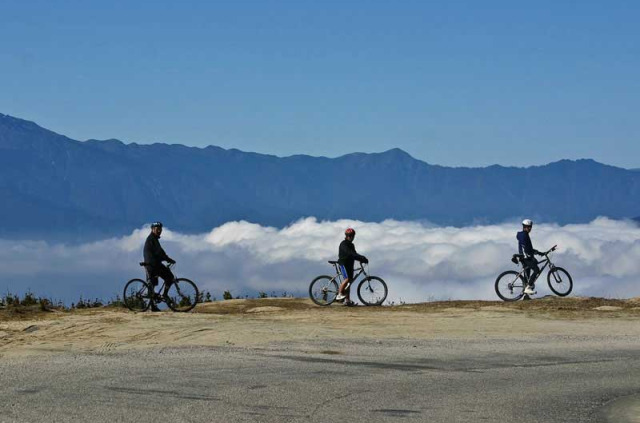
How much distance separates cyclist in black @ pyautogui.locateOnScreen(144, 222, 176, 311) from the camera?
85.0ft

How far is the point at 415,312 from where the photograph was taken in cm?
2714

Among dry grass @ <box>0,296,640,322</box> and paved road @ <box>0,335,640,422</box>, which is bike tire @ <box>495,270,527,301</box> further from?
paved road @ <box>0,335,640,422</box>

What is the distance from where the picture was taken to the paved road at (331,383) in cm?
1284

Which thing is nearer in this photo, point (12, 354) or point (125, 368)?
point (125, 368)

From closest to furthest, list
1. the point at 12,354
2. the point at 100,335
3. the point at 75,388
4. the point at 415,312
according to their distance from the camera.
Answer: the point at 75,388 → the point at 12,354 → the point at 100,335 → the point at 415,312

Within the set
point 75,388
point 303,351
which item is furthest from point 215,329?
point 75,388

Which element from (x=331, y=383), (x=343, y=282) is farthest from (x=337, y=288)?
(x=331, y=383)

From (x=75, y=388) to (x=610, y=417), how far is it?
6.58 m

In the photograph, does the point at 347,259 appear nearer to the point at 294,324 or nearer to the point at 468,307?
the point at 468,307

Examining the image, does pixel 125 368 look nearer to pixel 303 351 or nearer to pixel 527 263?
pixel 303 351

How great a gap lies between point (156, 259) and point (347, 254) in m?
4.80

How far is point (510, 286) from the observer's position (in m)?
30.4

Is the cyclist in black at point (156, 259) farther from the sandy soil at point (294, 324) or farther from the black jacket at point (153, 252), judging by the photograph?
the sandy soil at point (294, 324)

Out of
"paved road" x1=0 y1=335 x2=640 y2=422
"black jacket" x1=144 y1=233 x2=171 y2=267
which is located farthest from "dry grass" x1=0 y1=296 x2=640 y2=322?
"paved road" x1=0 y1=335 x2=640 y2=422
